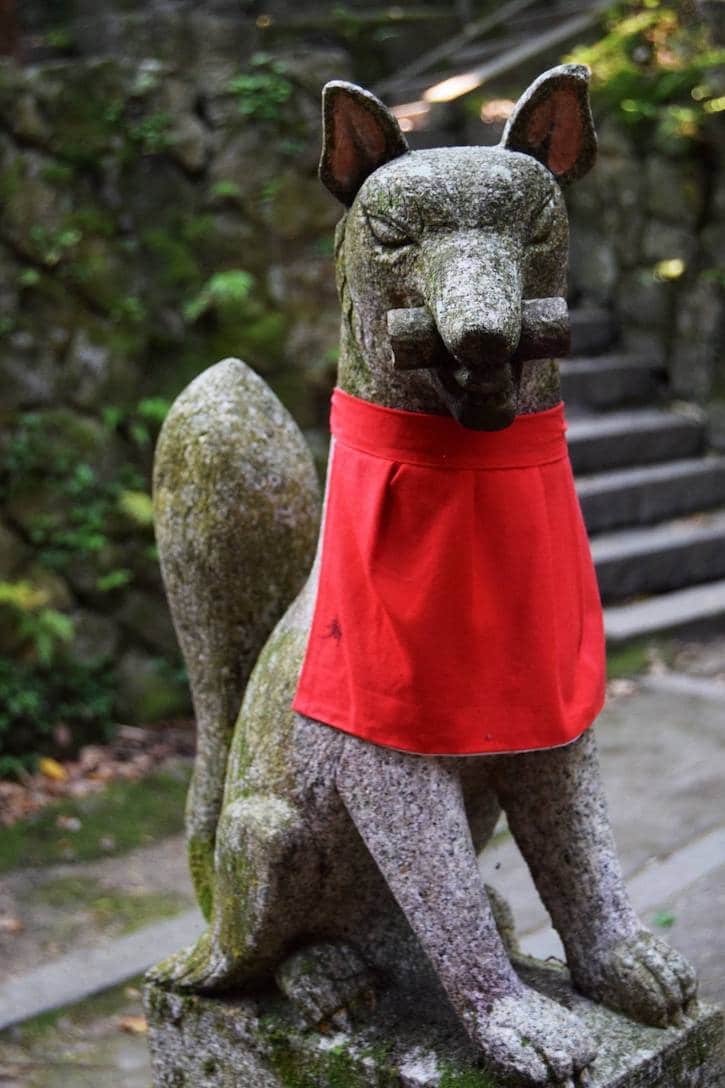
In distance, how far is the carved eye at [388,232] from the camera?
6.26 feet

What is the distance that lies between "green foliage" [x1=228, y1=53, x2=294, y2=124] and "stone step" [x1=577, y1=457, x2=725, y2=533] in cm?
232

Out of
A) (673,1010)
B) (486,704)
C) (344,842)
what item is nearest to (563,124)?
(486,704)

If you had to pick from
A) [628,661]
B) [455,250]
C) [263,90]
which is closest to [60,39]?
[263,90]

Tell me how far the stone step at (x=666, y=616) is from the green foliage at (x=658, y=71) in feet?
8.13

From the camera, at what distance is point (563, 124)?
2.02 metres

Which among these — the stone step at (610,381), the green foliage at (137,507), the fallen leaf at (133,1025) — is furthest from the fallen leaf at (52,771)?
the stone step at (610,381)

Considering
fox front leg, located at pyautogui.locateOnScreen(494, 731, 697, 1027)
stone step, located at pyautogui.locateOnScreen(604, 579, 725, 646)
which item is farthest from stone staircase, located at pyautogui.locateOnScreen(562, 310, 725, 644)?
fox front leg, located at pyautogui.locateOnScreen(494, 731, 697, 1027)

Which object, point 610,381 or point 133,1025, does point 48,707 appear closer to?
point 133,1025

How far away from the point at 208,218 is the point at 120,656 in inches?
69.3

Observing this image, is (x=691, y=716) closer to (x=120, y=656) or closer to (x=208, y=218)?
(x=120, y=656)

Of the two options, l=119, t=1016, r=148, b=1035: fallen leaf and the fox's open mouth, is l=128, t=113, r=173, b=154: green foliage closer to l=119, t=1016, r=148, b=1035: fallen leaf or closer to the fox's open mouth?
l=119, t=1016, r=148, b=1035: fallen leaf

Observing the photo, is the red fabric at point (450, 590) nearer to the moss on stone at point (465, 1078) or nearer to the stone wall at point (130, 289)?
the moss on stone at point (465, 1078)

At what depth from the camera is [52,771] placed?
4719mm

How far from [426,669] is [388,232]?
656mm
